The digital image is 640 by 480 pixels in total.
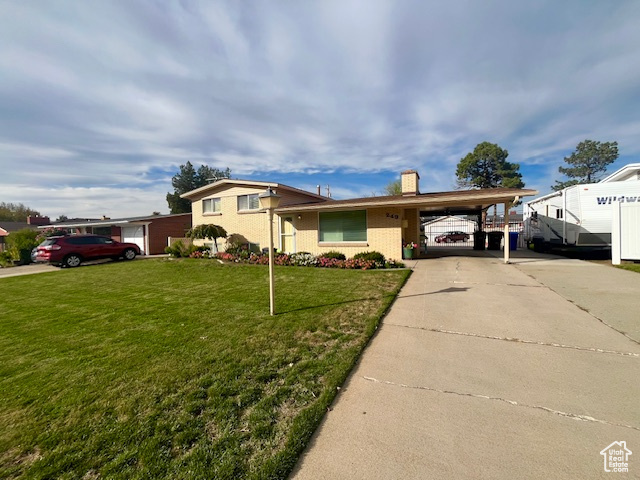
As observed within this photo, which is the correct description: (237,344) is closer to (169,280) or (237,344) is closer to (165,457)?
(165,457)

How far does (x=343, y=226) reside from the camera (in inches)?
476

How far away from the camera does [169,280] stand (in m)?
8.69

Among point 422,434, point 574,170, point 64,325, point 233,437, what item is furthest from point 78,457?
point 574,170

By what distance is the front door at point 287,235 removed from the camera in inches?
534

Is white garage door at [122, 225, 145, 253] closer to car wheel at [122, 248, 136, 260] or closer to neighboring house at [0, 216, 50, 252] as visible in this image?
car wheel at [122, 248, 136, 260]

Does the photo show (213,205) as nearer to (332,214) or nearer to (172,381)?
(332,214)

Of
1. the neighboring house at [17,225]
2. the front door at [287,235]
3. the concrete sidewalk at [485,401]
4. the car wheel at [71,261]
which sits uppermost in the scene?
the neighboring house at [17,225]

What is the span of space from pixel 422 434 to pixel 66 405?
3161 mm

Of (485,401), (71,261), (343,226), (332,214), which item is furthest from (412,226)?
A: (71,261)

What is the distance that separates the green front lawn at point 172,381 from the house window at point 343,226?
19.4 feet

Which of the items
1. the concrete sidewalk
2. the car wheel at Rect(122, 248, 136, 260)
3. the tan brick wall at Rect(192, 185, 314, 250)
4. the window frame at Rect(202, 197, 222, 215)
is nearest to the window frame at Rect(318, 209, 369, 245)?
the tan brick wall at Rect(192, 185, 314, 250)

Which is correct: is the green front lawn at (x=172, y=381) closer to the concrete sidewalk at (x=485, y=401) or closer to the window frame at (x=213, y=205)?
the concrete sidewalk at (x=485, y=401)

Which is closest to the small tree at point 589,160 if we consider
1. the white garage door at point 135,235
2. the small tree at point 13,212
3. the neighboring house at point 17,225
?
the white garage door at point 135,235

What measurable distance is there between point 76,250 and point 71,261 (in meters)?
0.60
